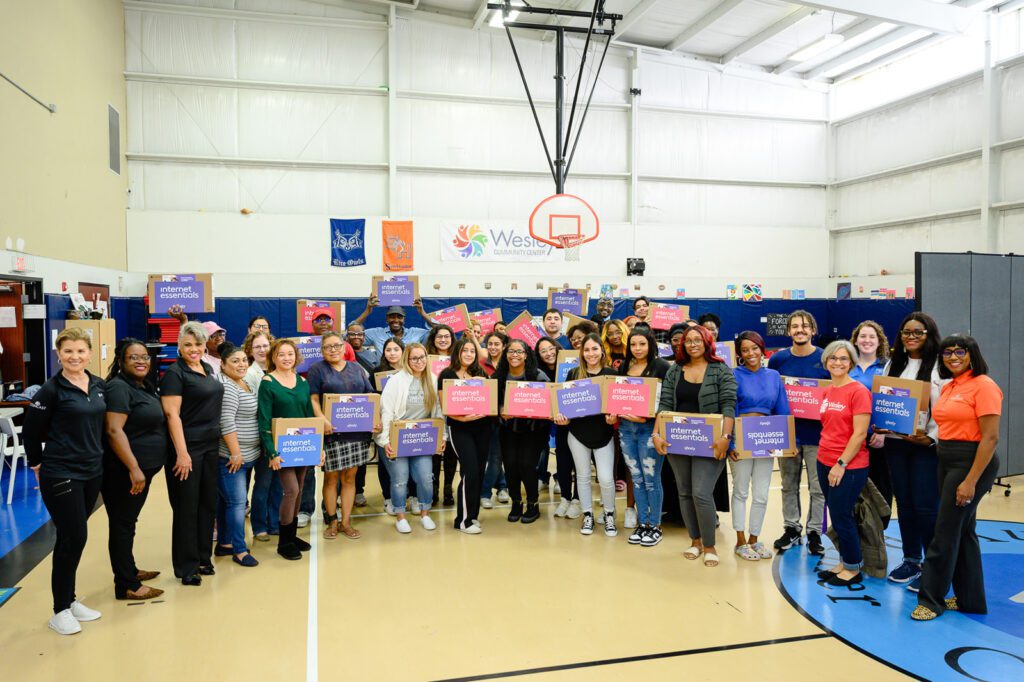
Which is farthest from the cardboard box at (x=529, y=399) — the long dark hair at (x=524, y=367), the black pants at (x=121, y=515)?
the black pants at (x=121, y=515)

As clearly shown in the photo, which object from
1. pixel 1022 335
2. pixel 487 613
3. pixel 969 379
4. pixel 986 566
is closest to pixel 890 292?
pixel 1022 335

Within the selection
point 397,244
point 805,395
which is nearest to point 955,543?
point 805,395

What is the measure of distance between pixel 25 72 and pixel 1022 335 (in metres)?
12.4

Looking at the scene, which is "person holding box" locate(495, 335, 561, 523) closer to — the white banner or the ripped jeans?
the ripped jeans

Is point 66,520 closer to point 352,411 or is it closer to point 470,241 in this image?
point 352,411

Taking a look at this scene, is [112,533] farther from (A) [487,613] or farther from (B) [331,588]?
(A) [487,613]

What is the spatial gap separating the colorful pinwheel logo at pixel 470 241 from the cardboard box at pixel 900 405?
10313 mm

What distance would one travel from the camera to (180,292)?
7.27 m

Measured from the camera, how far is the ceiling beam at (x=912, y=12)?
34.4 feet

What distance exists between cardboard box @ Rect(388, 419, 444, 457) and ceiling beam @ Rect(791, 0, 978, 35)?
29.0 feet

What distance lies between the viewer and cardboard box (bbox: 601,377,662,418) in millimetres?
5223

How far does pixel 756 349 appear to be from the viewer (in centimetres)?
486

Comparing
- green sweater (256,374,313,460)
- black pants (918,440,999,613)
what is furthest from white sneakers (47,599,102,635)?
black pants (918,440,999,613)

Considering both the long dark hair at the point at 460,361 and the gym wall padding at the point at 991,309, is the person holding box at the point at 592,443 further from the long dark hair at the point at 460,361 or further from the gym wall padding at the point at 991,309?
the gym wall padding at the point at 991,309
